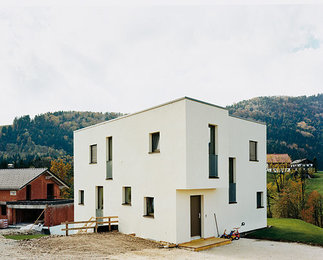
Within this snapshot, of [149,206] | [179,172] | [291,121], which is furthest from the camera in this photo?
[291,121]

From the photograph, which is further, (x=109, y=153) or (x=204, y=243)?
(x=109, y=153)

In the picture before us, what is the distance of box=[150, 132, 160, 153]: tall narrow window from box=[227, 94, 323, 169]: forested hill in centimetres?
5878

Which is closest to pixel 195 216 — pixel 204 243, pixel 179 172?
pixel 204 243

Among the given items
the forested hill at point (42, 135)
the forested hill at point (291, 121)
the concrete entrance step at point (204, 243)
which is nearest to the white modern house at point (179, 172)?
the concrete entrance step at point (204, 243)

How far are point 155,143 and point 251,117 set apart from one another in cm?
7174

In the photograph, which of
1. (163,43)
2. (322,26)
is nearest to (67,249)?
(163,43)

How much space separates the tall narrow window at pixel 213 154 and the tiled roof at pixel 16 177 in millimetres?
24077

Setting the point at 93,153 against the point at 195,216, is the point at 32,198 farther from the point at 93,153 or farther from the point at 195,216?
the point at 195,216

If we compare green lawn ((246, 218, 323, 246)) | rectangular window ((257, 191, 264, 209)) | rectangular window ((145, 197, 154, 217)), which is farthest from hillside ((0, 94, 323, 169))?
rectangular window ((145, 197, 154, 217))

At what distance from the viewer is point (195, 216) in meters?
13.2

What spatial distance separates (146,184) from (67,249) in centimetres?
441

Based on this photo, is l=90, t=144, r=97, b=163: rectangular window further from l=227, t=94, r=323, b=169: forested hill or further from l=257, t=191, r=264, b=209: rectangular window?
l=227, t=94, r=323, b=169: forested hill

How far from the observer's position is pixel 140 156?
1471 centimetres

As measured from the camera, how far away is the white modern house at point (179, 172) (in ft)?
40.9
